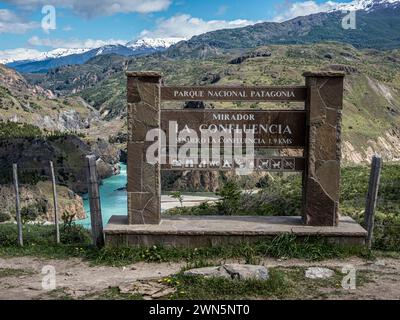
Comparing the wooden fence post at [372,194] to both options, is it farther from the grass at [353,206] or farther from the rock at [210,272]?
the rock at [210,272]

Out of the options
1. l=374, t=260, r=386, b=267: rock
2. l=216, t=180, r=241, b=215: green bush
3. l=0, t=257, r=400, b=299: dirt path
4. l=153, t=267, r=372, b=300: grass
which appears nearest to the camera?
l=153, t=267, r=372, b=300: grass

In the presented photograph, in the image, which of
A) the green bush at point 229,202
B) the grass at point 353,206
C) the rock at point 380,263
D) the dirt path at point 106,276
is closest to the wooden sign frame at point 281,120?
the rock at point 380,263

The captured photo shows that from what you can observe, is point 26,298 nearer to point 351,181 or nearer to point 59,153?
point 351,181

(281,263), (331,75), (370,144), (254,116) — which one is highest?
(331,75)

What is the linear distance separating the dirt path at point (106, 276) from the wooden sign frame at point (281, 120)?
135 cm

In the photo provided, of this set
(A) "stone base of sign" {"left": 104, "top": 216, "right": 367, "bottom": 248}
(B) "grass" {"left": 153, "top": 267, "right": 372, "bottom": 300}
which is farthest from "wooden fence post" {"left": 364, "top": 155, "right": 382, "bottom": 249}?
(B) "grass" {"left": 153, "top": 267, "right": 372, "bottom": 300}

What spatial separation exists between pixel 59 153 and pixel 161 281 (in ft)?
300

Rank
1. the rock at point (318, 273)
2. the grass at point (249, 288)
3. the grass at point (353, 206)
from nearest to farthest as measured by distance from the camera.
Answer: the grass at point (249, 288) → the rock at point (318, 273) → the grass at point (353, 206)

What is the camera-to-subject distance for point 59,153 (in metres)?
95.7

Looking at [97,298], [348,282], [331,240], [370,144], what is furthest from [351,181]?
[370,144]

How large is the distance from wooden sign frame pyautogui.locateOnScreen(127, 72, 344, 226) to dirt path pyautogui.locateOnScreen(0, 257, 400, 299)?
4.43 ft

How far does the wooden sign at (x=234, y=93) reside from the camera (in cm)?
1063

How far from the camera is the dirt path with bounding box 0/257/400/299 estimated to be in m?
7.98

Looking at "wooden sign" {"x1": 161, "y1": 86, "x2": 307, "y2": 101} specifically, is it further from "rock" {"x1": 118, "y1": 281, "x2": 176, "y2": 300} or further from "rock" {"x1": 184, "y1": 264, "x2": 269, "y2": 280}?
"rock" {"x1": 118, "y1": 281, "x2": 176, "y2": 300}
